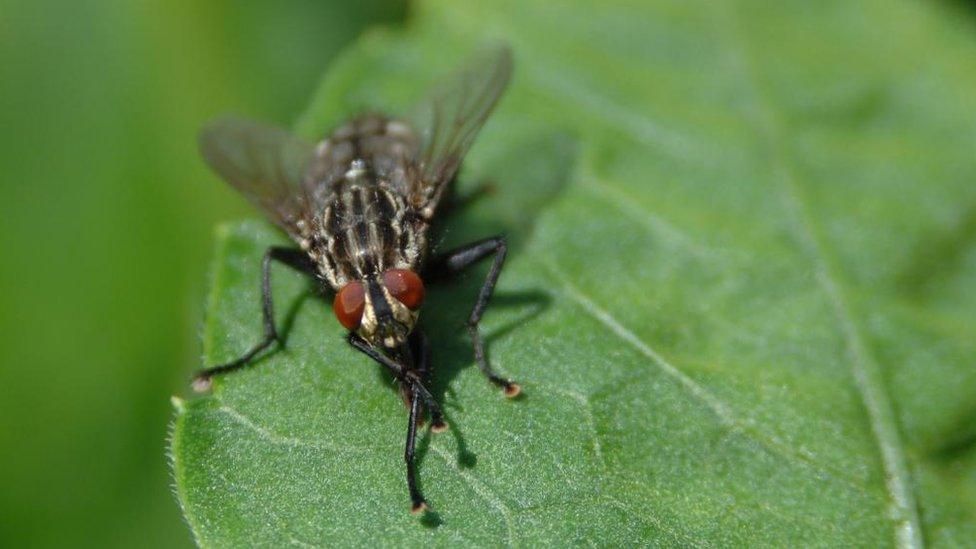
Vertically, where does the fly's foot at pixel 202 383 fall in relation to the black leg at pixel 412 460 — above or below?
below

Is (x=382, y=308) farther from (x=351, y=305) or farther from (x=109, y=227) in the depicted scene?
(x=109, y=227)

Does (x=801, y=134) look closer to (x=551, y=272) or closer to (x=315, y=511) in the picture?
(x=551, y=272)

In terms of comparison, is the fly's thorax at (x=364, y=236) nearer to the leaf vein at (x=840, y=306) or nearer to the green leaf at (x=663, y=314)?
the green leaf at (x=663, y=314)

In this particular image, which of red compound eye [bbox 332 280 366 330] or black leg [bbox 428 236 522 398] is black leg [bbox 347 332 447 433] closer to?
red compound eye [bbox 332 280 366 330]

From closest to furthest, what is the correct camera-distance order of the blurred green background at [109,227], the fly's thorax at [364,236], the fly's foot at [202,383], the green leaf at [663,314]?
the green leaf at [663,314]
the fly's foot at [202,383]
the fly's thorax at [364,236]
the blurred green background at [109,227]

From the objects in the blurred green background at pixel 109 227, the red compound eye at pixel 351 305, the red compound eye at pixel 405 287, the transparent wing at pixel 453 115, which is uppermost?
the transparent wing at pixel 453 115

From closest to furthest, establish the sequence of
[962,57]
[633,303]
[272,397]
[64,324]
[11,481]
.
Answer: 1. [272,397]
2. [633,303]
3. [11,481]
4. [64,324]
5. [962,57]

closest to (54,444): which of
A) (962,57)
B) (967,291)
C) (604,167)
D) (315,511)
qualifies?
(315,511)

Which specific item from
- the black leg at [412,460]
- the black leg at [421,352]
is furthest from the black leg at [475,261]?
the black leg at [412,460]
